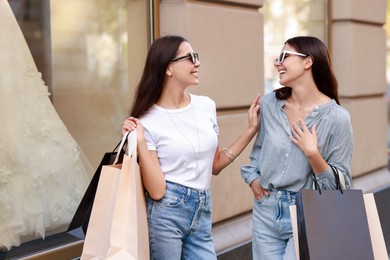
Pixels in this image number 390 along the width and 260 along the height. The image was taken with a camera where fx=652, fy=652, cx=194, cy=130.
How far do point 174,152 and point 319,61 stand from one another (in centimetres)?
91

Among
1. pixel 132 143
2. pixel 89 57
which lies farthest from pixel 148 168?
pixel 89 57

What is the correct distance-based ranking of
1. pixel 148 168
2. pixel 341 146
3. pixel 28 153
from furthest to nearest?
pixel 28 153 → pixel 341 146 → pixel 148 168

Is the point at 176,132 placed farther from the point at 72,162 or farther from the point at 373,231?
the point at 72,162

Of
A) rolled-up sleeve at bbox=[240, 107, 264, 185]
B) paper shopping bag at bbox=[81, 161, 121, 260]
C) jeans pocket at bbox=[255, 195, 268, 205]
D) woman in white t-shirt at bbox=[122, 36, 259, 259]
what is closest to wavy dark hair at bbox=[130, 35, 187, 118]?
woman in white t-shirt at bbox=[122, 36, 259, 259]

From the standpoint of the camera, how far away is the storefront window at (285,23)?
6660 mm

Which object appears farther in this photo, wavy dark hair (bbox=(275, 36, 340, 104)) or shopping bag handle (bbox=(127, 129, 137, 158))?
wavy dark hair (bbox=(275, 36, 340, 104))

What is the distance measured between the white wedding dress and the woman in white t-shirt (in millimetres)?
1186

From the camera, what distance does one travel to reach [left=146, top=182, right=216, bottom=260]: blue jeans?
3.06m

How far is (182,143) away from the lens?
311cm

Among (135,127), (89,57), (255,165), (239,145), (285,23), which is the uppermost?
(285,23)

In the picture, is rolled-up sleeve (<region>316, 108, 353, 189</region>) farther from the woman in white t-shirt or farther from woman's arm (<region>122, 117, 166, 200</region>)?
woman's arm (<region>122, 117, 166, 200</region>)

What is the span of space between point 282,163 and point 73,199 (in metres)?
1.69

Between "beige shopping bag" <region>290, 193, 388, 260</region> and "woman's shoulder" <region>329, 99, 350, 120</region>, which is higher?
"woman's shoulder" <region>329, 99, 350, 120</region>

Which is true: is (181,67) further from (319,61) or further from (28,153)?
(28,153)
